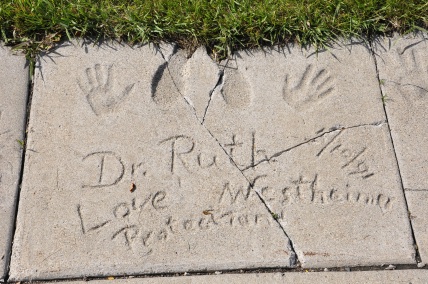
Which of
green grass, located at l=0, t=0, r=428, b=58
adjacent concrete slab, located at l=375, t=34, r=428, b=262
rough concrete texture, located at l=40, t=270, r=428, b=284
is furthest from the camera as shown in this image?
green grass, located at l=0, t=0, r=428, b=58

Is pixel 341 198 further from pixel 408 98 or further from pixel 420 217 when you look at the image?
pixel 408 98

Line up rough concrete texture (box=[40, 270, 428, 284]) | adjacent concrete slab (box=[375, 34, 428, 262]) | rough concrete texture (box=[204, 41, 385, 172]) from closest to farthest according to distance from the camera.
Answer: rough concrete texture (box=[40, 270, 428, 284]), adjacent concrete slab (box=[375, 34, 428, 262]), rough concrete texture (box=[204, 41, 385, 172])

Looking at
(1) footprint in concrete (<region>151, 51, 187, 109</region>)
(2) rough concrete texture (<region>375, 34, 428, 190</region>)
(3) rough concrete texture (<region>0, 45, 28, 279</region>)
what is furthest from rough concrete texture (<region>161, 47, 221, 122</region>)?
(2) rough concrete texture (<region>375, 34, 428, 190</region>)

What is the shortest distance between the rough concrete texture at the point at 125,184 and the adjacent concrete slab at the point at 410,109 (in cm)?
58

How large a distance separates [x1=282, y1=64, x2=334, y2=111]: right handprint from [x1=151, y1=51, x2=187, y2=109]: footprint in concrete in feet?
1.60

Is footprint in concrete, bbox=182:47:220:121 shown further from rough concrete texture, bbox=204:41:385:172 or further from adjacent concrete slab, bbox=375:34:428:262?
adjacent concrete slab, bbox=375:34:428:262

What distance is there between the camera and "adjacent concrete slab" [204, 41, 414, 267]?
1.97 m

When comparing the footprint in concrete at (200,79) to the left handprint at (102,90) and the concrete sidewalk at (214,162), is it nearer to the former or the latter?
the concrete sidewalk at (214,162)

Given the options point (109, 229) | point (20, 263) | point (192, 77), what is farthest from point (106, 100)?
point (20, 263)

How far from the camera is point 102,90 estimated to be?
2244mm

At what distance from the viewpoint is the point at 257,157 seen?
212 cm

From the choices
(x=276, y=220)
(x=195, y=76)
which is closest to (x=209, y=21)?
(x=195, y=76)

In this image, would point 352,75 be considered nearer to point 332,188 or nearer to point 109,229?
point 332,188

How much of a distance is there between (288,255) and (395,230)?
0.45 metres
